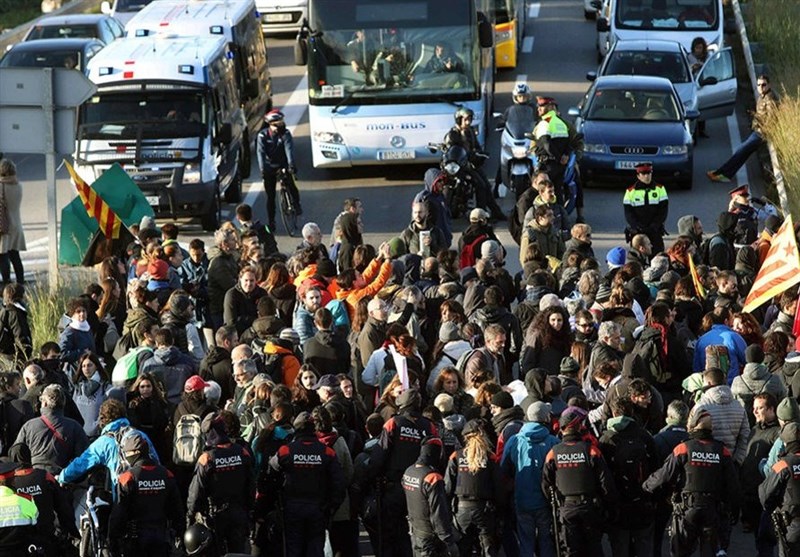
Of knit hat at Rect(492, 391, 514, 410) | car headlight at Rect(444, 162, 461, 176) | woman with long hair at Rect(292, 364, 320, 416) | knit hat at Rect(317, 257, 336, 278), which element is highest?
knit hat at Rect(492, 391, 514, 410)

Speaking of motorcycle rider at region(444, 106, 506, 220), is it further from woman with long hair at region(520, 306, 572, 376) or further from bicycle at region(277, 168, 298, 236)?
woman with long hair at region(520, 306, 572, 376)

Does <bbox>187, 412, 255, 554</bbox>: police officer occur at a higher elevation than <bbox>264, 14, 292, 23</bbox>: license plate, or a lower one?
higher

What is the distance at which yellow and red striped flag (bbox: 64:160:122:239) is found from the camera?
21203 mm

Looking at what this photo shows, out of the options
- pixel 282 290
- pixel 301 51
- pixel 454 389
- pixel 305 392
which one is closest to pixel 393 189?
pixel 301 51

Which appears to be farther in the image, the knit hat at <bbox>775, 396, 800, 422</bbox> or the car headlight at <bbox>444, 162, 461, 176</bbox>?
the car headlight at <bbox>444, 162, 461, 176</bbox>

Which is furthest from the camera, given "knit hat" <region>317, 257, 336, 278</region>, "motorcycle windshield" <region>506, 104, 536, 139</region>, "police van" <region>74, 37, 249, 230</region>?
"motorcycle windshield" <region>506, 104, 536, 139</region>

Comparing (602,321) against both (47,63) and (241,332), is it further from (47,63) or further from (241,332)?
(47,63)

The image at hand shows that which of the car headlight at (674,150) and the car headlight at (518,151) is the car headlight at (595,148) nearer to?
the car headlight at (674,150)

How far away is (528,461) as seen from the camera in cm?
1345

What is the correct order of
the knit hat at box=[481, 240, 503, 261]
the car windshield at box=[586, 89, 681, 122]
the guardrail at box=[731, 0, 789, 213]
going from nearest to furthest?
the knit hat at box=[481, 240, 503, 261] → the guardrail at box=[731, 0, 789, 213] → the car windshield at box=[586, 89, 681, 122]

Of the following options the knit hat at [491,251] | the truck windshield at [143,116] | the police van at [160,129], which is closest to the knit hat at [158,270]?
the knit hat at [491,251]

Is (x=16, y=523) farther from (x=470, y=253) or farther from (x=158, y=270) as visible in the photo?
(x=470, y=253)

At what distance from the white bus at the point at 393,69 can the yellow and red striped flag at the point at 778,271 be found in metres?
10.2

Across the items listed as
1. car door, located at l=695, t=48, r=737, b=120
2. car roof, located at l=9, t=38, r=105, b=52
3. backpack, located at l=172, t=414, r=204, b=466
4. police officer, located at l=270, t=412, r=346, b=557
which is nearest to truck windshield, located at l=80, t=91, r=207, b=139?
car roof, located at l=9, t=38, r=105, b=52
